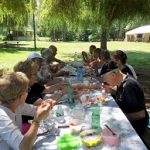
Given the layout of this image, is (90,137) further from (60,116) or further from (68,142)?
(60,116)

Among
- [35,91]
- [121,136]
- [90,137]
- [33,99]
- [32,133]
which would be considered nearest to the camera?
[32,133]

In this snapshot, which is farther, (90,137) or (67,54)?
(67,54)

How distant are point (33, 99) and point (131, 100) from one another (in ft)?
3.93

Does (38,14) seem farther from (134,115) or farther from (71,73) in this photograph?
(134,115)

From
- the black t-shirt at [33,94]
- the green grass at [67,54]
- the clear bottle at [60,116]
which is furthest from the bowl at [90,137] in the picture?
the green grass at [67,54]

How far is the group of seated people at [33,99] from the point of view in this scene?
230 cm

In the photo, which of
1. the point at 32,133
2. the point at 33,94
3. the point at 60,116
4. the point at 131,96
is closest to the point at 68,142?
the point at 32,133

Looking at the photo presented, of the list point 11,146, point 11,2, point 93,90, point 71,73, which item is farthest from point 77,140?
point 11,2

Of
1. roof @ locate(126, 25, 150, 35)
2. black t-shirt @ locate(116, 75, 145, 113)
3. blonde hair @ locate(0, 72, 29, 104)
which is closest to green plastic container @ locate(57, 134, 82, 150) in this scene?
blonde hair @ locate(0, 72, 29, 104)

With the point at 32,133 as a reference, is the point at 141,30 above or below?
above

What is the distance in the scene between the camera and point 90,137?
2607mm

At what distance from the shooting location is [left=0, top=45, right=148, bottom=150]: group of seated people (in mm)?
2297

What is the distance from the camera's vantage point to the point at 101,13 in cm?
1299

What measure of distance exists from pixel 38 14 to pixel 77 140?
→ 1149 centimetres
